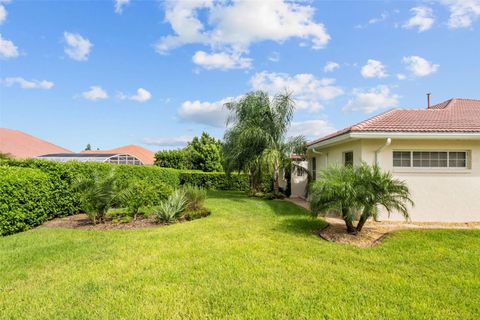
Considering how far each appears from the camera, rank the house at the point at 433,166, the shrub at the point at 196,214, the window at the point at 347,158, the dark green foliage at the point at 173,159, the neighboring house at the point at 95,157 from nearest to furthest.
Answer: the house at the point at 433,166
the shrub at the point at 196,214
the window at the point at 347,158
the neighboring house at the point at 95,157
the dark green foliage at the point at 173,159

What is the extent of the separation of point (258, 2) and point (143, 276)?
1061 cm

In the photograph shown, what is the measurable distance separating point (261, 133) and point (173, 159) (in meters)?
19.4

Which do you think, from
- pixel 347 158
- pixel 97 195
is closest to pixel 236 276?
pixel 97 195

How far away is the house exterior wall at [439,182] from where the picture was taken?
9.62 metres

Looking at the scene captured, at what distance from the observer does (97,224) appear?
9508mm

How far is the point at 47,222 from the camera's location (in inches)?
382

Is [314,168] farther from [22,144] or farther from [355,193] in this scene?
[22,144]

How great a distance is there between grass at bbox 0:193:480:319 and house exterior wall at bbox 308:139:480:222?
5.91 ft

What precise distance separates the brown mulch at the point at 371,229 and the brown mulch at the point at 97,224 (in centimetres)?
609

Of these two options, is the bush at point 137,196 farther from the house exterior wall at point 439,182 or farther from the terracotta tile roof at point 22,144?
the terracotta tile roof at point 22,144

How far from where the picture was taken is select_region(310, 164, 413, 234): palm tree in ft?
24.1

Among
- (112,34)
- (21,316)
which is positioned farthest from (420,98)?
(21,316)

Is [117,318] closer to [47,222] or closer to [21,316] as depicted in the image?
[21,316]

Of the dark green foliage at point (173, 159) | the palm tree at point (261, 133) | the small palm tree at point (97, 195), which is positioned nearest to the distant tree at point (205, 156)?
the dark green foliage at point (173, 159)
